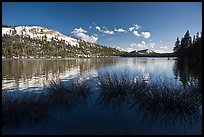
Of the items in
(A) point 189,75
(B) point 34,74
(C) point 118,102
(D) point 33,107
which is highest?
(D) point 33,107

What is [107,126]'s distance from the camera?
11.6 m

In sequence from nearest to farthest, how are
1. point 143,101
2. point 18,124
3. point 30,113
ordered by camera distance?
1. point 18,124
2. point 30,113
3. point 143,101

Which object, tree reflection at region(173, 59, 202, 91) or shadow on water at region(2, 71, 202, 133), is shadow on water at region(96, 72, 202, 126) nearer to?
shadow on water at region(2, 71, 202, 133)

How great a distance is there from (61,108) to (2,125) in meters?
4.56

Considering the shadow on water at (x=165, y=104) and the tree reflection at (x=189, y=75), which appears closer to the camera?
the shadow on water at (x=165, y=104)

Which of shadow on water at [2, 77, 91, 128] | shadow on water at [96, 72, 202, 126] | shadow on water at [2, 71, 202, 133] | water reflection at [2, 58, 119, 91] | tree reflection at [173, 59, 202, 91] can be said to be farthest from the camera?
tree reflection at [173, 59, 202, 91]

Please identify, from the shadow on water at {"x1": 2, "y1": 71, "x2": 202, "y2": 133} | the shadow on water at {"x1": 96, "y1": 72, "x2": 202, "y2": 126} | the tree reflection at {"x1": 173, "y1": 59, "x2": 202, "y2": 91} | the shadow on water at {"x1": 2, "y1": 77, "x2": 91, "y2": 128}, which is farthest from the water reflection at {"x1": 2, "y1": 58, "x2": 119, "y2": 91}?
the tree reflection at {"x1": 173, "y1": 59, "x2": 202, "y2": 91}

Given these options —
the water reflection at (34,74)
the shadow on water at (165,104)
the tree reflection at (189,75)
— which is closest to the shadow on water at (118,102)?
the shadow on water at (165,104)

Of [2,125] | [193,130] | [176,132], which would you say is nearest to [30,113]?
[2,125]

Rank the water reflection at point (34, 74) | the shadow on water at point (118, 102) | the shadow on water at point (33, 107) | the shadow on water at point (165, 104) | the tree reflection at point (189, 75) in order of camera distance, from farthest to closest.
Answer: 1. the tree reflection at point (189, 75)
2. the water reflection at point (34, 74)
3. the shadow on water at point (165, 104)
4. the shadow on water at point (118, 102)
5. the shadow on water at point (33, 107)

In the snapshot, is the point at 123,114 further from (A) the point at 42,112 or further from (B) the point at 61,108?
(A) the point at 42,112

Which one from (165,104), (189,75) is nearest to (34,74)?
(189,75)

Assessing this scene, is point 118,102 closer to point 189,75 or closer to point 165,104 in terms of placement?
point 165,104

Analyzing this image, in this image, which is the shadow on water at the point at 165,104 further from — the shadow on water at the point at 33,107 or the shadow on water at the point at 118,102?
the shadow on water at the point at 33,107
